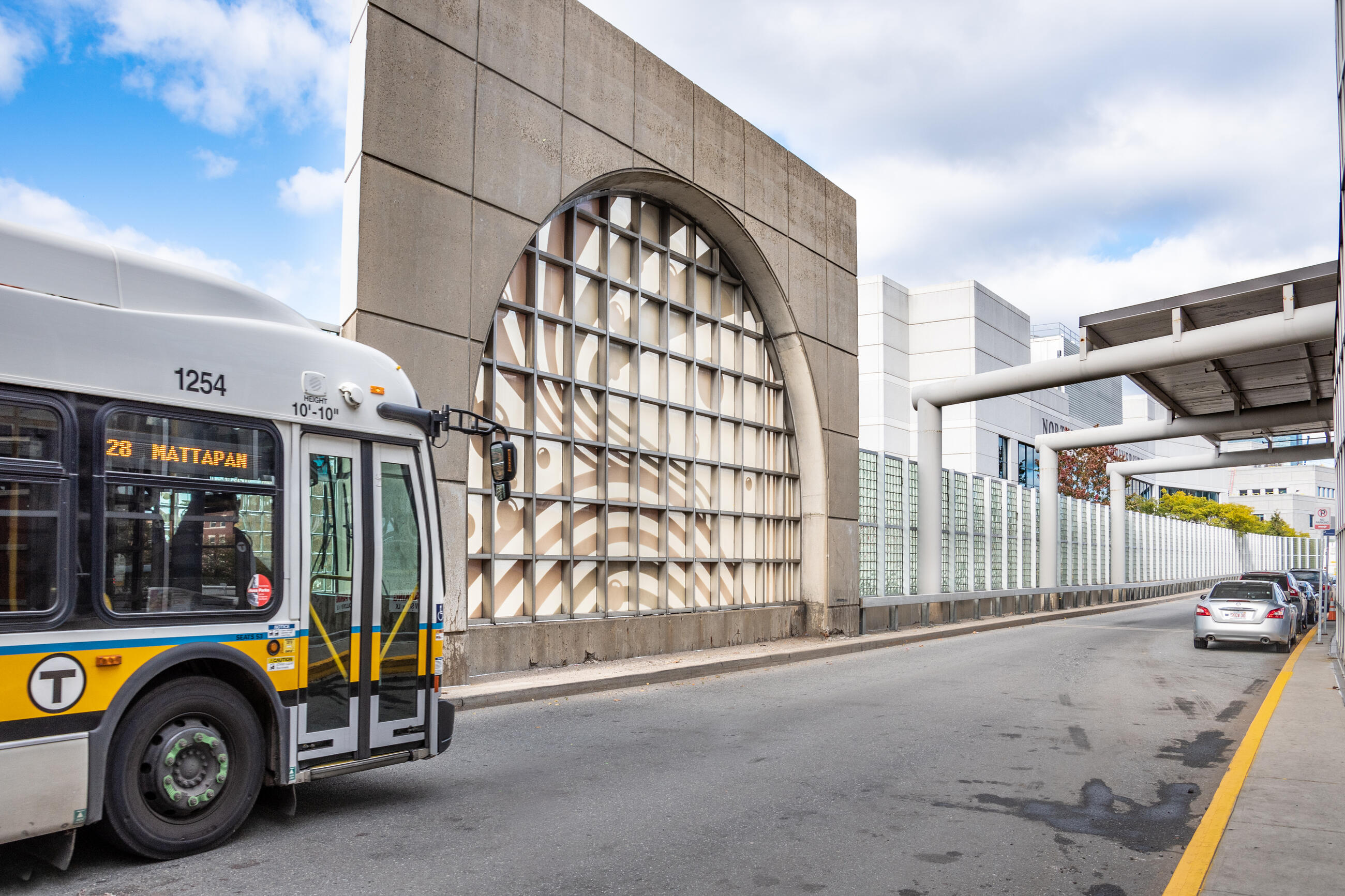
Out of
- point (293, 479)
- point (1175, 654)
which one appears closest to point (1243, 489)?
point (1175, 654)

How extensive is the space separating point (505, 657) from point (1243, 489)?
12509 cm

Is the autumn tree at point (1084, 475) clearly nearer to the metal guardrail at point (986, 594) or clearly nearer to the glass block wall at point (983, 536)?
the glass block wall at point (983, 536)

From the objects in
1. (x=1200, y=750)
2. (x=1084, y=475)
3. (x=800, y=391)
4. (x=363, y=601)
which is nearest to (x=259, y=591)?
(x=363, y=601)

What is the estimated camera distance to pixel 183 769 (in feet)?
18.7

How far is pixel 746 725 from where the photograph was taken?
10250mm

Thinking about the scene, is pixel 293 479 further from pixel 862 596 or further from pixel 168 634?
pixel 862 596

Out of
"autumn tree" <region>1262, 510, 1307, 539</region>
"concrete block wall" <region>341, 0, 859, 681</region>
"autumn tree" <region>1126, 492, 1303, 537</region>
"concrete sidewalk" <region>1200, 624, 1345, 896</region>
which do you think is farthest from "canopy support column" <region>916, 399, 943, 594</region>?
"autumn tree" <region>1262, 510, 1307, 539</region>

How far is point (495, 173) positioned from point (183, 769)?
9662 mm

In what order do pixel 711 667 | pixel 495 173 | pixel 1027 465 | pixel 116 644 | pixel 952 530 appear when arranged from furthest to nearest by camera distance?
pixel 1027 465
pixel 952 530
pixel 711 667
pixel 495 173
pixel 116 644

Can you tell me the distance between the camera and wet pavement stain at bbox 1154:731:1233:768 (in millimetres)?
8719

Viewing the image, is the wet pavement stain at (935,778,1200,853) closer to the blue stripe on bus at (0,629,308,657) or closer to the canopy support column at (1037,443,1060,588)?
the blue stripe on bus at (0,629,308,657)

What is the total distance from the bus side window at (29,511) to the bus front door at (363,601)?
1488mm

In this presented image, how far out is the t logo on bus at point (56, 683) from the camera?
511 cm

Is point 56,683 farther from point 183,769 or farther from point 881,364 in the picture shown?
point 881,364
